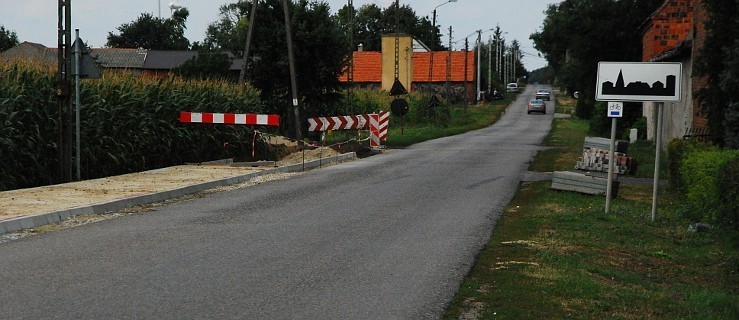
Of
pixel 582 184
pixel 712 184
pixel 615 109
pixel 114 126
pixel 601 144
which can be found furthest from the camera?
pixel 601 144

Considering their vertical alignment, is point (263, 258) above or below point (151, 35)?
below

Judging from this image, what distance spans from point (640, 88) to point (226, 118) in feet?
43.9

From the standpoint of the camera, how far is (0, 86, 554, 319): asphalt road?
8.16 meters

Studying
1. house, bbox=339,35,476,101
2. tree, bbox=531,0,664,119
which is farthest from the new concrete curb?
house, bbox=339,35,476,101

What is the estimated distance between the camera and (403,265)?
34.7 ft

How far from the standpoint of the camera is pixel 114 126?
23.3 m

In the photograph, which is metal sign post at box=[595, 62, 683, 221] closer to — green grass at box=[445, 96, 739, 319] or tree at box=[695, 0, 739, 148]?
green grass at box=[445, 96, 739, 319]

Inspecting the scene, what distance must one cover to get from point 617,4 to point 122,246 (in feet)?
147

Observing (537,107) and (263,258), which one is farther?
(537,107)

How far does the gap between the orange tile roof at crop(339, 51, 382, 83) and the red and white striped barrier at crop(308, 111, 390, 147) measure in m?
54.8

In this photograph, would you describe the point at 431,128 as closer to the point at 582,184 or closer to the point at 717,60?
the point at 717,60

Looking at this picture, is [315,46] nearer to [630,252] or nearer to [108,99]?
[108,99]

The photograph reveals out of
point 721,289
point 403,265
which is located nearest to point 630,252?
point 721,289

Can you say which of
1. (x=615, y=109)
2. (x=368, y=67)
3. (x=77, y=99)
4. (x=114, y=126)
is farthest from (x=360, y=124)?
(x=368, y=67)
